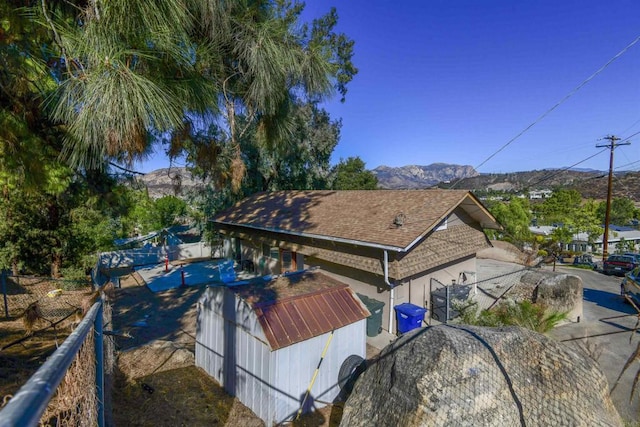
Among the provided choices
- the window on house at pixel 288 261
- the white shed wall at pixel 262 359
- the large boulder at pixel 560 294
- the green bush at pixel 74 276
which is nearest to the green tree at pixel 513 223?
the large boulder at pixel 560 294

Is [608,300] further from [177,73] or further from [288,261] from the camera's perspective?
[177,73]

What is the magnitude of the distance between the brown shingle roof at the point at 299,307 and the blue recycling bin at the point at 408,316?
223 cm

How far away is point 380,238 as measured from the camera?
8375 mm

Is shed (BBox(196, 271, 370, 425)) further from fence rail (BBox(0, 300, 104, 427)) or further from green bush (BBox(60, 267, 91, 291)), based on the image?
green bush (BBox(60, 267, 91, 291))

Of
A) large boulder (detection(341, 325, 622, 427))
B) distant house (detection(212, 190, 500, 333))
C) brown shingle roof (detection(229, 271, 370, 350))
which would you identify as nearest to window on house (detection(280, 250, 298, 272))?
distant house (detection(212, 190, 500, 333))

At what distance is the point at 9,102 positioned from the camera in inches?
149

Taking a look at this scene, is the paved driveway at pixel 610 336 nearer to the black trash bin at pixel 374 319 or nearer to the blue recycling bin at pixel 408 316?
the blue recycling bin at pixel 408 316

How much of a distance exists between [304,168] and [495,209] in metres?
20.2

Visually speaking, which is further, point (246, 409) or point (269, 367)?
point (246, 409)

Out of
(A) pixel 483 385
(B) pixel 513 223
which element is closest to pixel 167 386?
(A) pixel 483 385

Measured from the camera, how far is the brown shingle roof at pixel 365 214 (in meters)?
8.63

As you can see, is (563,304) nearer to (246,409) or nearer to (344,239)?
(344,239)

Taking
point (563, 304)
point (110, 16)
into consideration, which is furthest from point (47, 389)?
point (563, 304)

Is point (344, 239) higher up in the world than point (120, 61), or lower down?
lower down
